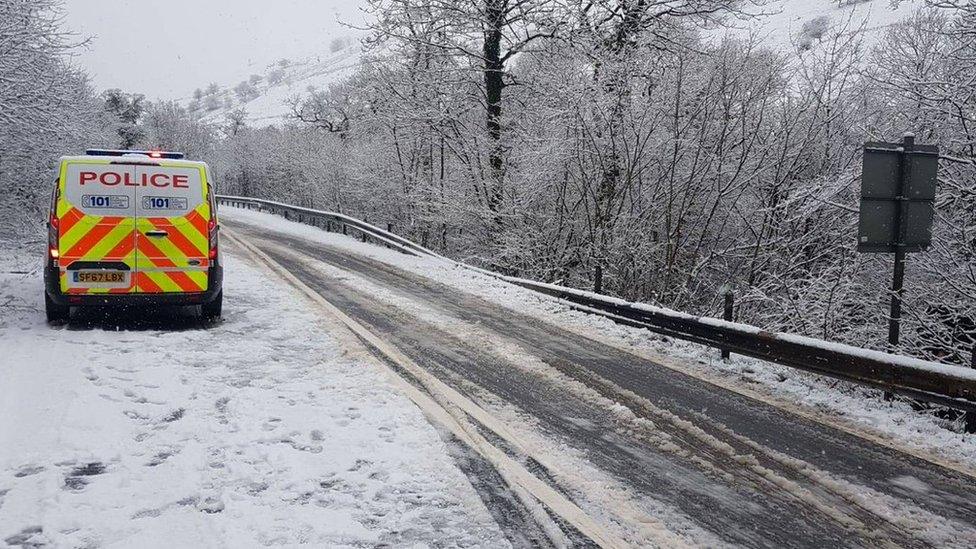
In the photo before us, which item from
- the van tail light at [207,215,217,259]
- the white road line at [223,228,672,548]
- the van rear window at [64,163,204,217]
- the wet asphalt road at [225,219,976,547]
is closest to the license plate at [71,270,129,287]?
the van rear window at [64,163,204,217]

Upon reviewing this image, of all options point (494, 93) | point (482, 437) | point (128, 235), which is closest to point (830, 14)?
point (494, 93)

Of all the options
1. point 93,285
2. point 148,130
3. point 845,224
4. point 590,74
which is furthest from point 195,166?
point 148,130

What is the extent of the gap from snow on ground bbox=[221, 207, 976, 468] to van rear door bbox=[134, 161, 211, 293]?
15.3ft

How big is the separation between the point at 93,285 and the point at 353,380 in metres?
3.91

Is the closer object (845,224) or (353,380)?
(353,380)

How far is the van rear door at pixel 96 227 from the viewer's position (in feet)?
24.2

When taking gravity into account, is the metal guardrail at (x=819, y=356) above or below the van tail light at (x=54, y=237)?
below

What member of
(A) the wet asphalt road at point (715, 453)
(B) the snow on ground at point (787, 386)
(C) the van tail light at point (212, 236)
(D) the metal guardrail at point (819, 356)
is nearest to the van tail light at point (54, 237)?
(C) the van tail light at point (212, 236)

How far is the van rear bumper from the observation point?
7359mm

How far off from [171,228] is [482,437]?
17.7 ft

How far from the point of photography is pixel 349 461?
4.19m

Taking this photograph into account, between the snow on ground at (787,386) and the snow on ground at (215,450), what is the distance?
10.9ft

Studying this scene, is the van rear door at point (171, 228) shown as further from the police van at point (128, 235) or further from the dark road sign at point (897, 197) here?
the dark road sign at point (897, 197)

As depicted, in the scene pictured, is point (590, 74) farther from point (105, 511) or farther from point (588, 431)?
point (105, 511)
